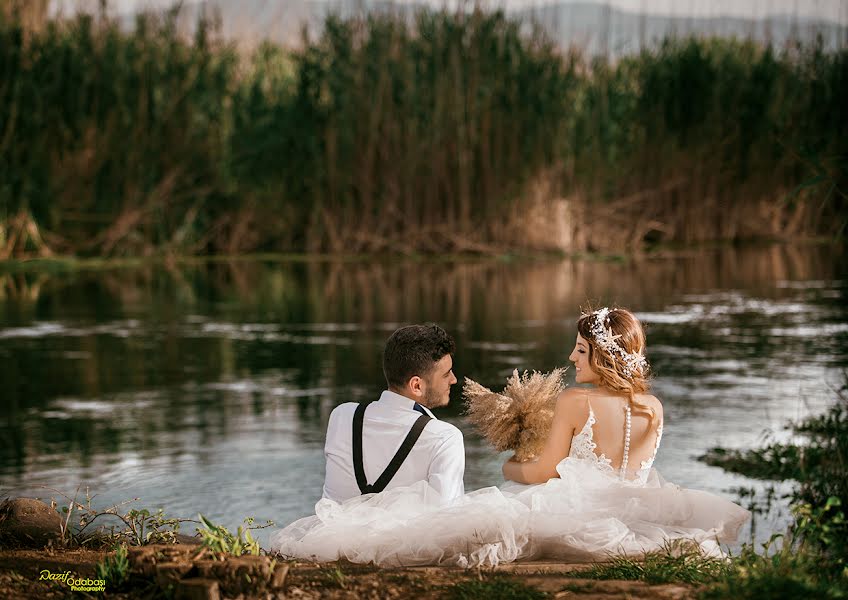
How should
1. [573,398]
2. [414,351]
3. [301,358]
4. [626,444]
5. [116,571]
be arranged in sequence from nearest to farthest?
[116,571] < [414,351] < [573,398] < [626,444] < [301,358]

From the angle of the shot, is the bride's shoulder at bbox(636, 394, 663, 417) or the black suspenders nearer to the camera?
the black suspenders

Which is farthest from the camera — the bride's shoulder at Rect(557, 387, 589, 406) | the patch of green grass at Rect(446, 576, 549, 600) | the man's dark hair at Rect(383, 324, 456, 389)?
the bride's shoulder at Rect(557, 387, 589, 406)

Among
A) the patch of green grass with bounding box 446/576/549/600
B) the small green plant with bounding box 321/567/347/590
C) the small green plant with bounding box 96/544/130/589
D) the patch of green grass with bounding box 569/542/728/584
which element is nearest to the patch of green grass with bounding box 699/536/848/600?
the patch of green grass with bounding box 569/542/728/584

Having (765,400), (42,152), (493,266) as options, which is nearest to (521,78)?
(493,266)

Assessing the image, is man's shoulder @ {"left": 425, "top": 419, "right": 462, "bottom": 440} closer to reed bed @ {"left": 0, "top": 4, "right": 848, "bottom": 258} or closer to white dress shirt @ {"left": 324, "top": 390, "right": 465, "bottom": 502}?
white dress shirt @ {"left": 324, "top": 390, "right": 465, "bottom": 502}

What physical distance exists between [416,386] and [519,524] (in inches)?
22.6

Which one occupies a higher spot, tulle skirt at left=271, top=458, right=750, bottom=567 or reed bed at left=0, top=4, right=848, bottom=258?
reed bed at left=0, top=4, right=848, bottom=258

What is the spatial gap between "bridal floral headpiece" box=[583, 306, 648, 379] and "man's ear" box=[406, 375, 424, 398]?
0.68m

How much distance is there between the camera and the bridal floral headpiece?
5117mm

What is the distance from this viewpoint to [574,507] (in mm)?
4992

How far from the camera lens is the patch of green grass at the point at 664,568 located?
4.50 meters

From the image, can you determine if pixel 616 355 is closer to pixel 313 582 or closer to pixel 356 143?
pixel 313 582

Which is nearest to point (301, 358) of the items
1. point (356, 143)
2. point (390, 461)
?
point (390, 461)

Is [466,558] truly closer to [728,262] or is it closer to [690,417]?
[690,417]
